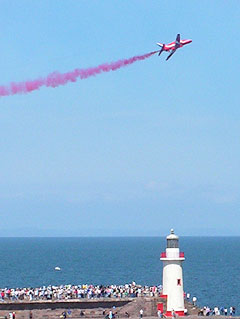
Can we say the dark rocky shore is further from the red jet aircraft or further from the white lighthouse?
the red jet aircraft

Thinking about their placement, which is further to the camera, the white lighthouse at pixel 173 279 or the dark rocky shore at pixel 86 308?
the dark rocky shore at pixel 86 308

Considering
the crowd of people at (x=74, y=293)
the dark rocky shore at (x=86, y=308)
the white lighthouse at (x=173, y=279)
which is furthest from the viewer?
the crowd of people at (x=74, y=293)

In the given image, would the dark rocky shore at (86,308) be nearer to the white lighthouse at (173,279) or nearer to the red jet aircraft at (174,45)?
the white lighthouse at (173,279)

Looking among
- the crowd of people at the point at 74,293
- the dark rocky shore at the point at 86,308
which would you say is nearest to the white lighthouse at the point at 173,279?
the dark rocky shore at the point at 86,308

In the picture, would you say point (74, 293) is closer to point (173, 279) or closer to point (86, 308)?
point (86, 308)

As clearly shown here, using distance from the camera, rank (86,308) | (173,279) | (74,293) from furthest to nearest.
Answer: (74,293) → (86,308) → (173,279)

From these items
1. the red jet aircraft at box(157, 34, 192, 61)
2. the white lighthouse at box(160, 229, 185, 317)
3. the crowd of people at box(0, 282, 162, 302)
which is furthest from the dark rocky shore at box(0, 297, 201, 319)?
the red jet aircraft at box(157, 34, 192, 61)

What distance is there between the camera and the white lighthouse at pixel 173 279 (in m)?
63.4

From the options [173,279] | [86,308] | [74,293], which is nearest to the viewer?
[173,279]

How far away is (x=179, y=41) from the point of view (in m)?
79.3

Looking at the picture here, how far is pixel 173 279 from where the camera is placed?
63.8 m

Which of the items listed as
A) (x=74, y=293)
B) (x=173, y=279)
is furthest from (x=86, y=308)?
(x=173, y=279)

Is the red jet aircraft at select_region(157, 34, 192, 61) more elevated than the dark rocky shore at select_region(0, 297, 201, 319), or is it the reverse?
the red jet aircraft at select_region(157, 34, 192, 61)

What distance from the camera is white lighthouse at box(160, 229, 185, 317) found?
63406 mm
